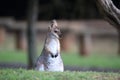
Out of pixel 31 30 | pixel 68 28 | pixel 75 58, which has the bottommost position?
pixel 75 58

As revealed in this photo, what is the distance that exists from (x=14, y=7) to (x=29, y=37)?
802cm

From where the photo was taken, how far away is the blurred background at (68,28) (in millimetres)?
24797

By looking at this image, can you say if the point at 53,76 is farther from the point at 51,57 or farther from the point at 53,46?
the point at 53,46

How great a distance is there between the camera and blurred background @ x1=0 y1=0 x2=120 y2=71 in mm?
24797

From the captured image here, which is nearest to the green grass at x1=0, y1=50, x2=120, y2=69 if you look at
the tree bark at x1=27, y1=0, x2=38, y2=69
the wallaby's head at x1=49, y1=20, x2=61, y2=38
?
the tree bark at x1=27, y1=0, x2=38, y2=69

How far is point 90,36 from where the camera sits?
2547 cm

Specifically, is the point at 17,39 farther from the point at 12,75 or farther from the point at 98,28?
the point at 12,75

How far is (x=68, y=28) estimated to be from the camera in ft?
81.6

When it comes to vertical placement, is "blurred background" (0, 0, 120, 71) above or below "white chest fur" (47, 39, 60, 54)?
above

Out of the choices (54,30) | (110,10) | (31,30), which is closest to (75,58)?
(31,30)

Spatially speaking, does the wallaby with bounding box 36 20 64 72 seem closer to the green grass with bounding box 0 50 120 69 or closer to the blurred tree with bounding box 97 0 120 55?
the blurred tree with bounding box 97 0 120 55

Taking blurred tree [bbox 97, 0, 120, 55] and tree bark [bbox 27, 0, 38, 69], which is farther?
tree bark [bbox 27, 0, 38, 69]

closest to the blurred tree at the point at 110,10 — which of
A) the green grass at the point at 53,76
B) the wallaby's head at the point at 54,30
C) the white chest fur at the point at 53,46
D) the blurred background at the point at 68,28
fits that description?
the wallaby's head at the point at 54,30

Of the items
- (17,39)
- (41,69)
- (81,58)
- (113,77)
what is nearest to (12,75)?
(41,69)
